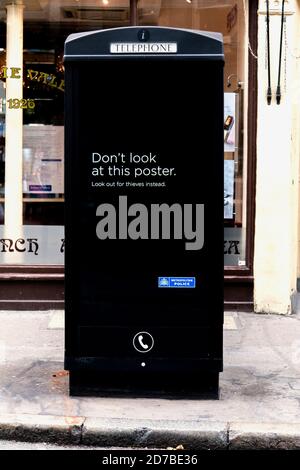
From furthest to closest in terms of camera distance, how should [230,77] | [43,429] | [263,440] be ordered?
[230,77], [43,429], [263,440]

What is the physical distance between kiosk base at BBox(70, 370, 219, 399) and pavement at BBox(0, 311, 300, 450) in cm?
5

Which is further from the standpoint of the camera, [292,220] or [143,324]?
[292,220]

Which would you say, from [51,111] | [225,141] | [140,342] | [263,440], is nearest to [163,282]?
[140,342]

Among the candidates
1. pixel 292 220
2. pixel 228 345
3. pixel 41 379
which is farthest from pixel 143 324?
pixel 292 220

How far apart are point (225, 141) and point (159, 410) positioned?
4.61 meters

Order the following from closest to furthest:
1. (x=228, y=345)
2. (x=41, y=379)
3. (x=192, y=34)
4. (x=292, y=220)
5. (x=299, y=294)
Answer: (x=192, y=34), (x=41, y=379), (x=228, y=345), (x=292, y=220), (x=299, y=294)

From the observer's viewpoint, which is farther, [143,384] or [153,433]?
[143,384]

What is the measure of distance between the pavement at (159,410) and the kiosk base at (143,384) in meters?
0.05

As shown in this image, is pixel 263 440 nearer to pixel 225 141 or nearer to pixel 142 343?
pixel 142 343

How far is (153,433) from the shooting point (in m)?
5.54

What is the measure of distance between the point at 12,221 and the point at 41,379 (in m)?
3.50

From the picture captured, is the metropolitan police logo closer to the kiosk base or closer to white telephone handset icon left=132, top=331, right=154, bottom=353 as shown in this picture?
white telephone handset icon left=132, top=331, right=154, bottom=353

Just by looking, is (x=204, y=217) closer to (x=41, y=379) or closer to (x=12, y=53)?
(x=41, y=379)

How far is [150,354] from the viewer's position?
6109 millimetres
